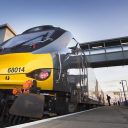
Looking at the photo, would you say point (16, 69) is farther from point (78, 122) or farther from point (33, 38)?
point (78, 122)

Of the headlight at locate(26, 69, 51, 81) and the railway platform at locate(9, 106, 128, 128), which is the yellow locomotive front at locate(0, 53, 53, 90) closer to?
the headlight at locate(26, 69, 51, 81)

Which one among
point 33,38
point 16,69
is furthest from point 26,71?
point 33,38

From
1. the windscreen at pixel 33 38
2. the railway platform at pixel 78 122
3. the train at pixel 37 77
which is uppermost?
the windscreen at pixel 33 38

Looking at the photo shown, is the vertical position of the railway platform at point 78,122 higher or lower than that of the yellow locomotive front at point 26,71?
lower

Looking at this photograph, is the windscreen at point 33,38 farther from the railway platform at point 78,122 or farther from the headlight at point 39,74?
the railway platform at point 78,122

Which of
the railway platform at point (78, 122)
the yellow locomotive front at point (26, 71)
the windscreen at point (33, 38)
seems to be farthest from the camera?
the windscreen at point (33, 38)

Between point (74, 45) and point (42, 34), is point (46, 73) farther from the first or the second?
point (74, 45)

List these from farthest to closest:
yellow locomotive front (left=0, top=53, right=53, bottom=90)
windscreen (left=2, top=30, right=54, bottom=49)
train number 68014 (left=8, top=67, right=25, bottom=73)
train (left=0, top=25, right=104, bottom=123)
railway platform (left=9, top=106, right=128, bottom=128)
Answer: windscreen (left=2, top=30, right=54, bottom=49), train number 68014 (left=8, top=67, right=25, bottom=73), yellow locomotive front (left=0, top=53, right=53, bottom=90), train (left=0, top=25, right=104, bottom=123), railway platform (left=9, top=106, right=128, bottom=128)

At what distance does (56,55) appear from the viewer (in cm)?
495

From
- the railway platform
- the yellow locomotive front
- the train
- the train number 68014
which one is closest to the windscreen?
the train

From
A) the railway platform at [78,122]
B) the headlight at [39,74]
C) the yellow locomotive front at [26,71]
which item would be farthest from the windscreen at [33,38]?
the railway platform at [78,122]

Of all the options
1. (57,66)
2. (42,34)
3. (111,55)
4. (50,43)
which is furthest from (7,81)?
(111,55)

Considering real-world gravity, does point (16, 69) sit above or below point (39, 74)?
above

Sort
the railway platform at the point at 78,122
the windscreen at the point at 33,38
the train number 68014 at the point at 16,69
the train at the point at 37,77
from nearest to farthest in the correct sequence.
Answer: the railway platform at the point at 78,122
the train at the point at 37,77
the train number 68014 at the point at 16,69
the windscreen at the point at 33,38
